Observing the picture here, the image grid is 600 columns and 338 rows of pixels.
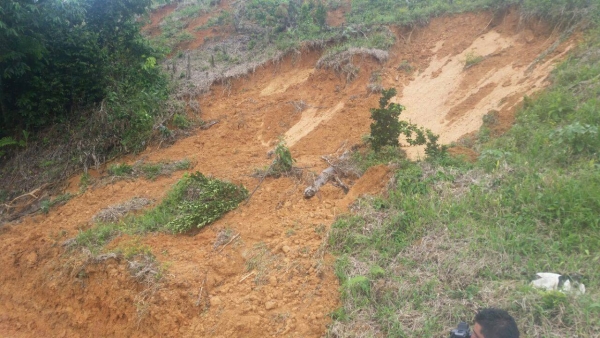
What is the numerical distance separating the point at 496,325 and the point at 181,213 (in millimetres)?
4223

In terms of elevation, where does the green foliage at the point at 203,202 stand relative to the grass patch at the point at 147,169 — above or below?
above

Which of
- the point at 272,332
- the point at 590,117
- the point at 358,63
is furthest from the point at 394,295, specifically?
the point at 358,63

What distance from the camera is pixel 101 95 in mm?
9281

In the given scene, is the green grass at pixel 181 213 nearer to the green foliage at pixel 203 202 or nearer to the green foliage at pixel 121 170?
the green foliage at pixel 203 202

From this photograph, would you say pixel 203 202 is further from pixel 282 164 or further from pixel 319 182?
pixel 319 182

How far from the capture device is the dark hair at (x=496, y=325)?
2.53 m

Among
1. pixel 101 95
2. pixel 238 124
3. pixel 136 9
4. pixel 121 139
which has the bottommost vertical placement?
pixel 238 124

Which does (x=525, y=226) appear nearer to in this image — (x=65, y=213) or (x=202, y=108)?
(x=65, y=213)

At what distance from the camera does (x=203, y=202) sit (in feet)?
18.6

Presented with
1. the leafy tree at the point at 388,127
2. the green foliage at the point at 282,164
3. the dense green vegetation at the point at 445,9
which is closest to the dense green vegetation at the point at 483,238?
the leafy tree at the point at 388,127

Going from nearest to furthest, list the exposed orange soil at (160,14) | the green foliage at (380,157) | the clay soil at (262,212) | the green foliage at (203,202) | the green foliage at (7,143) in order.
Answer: the clay soil at (262,212) → the green foliage at (203,202) → the green foliage at (380,157) → the green foliage at (7,143) → the exposed orange soil at (160,14)

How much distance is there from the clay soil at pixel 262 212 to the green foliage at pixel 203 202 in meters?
0.15

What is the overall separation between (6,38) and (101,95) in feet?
7.09

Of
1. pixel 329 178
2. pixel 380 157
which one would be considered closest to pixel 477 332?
pixel 329 178
